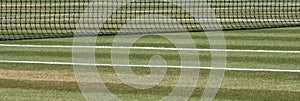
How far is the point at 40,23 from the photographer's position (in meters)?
15.2

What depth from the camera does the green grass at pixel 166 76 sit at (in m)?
8.36

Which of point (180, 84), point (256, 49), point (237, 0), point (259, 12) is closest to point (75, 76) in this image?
point (180, 84)

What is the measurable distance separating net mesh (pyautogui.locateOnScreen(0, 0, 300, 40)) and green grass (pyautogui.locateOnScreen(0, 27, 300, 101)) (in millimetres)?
1094

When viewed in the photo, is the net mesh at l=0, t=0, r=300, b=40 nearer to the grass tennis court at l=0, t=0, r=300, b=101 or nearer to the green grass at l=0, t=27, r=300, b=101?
the grass tennis court at l=0, t=0, r=300, b=101

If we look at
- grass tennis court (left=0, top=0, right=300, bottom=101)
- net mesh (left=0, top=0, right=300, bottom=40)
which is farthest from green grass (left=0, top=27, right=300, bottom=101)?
net mesh (left=0, top=0, right=300, bottom=40)

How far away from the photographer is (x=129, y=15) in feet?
53.8

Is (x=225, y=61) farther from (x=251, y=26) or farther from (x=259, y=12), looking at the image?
(x=259, y=12)

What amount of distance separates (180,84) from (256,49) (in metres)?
3.28

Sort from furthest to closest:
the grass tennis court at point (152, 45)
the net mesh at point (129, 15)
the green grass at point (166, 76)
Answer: the net mesh at point (129, 15) → the grass tennis court at point (152, 45) → the green grass at point (166, 76)

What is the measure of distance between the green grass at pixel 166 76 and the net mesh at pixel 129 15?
1094 mm

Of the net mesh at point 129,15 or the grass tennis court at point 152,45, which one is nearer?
the grass tennis court at point 152,45

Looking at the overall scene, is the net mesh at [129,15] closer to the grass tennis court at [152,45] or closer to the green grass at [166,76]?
the grass tennis court at [152,45]

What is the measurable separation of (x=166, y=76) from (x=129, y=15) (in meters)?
7.11

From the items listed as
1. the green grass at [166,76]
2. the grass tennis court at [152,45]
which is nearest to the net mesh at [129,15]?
the grass tennis court at [152,45]
